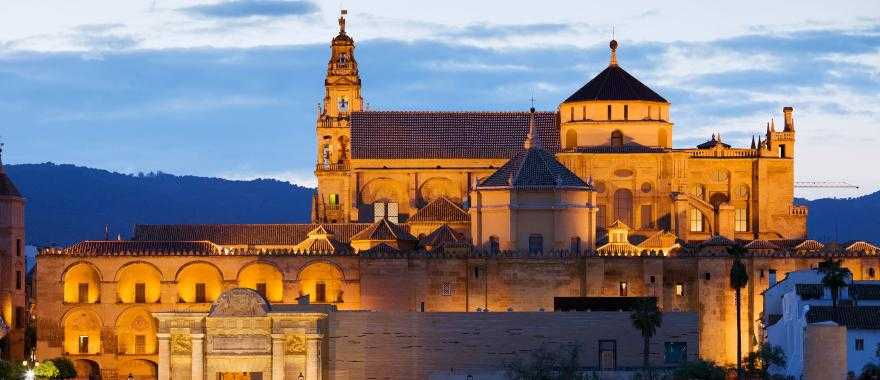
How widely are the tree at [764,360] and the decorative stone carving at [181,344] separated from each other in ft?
78.1

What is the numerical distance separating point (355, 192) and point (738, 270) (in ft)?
110

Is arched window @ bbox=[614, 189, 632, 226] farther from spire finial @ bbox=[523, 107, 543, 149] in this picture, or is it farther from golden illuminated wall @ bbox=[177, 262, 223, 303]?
golden illuminated wall @ bbox=[177, 262, 223, 303]

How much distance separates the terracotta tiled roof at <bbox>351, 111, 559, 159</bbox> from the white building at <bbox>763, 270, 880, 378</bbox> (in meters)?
24.5

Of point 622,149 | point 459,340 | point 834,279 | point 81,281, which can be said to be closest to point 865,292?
point 834,279

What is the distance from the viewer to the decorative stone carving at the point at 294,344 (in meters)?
95.0

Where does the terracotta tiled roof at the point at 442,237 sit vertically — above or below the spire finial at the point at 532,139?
below

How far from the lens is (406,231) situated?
11419cm

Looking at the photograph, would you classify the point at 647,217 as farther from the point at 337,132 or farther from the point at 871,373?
the point at 871,373

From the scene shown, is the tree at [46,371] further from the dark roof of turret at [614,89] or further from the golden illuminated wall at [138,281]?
the dark roof of turret at [614,89]

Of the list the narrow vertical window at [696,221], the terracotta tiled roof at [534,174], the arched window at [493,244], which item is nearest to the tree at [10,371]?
the arched window at [493,244]

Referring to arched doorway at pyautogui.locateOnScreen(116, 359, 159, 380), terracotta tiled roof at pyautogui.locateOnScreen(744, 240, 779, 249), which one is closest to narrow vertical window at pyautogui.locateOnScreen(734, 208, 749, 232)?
terracotta tiled roof at pyautogui.locateOnScreen(744, 240, 779, 249)

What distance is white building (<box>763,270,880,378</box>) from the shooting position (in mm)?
88188

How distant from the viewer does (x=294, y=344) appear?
312 ft

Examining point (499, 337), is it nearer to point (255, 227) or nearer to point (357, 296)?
point (357, 296)
